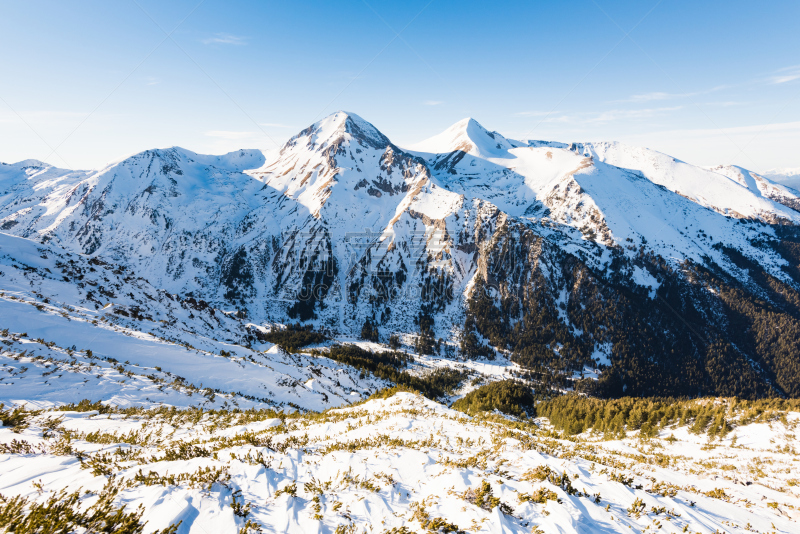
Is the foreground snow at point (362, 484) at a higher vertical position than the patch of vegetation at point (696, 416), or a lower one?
higher

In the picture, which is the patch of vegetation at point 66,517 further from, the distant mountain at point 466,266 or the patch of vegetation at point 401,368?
the distant mountain at point 466,266

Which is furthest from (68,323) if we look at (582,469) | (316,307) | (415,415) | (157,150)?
(157,150)

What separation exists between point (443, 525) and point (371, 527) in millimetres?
1572

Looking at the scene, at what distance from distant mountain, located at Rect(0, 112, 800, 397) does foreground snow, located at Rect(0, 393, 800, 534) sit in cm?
12041

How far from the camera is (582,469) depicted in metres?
10.6

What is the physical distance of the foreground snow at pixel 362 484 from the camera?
5.96m

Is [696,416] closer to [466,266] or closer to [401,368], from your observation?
[401,368]

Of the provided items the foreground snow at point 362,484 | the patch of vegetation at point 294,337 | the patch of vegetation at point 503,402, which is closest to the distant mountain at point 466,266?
the patch of vegetation at point 294,337

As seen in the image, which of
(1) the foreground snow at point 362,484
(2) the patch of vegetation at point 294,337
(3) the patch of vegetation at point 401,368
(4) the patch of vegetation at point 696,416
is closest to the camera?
(1) the foreground snow at point 362,484

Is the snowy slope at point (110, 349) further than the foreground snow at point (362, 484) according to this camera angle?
Yes

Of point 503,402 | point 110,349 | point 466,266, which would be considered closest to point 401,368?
point 503,402

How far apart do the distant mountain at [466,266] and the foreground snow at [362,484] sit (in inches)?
4741

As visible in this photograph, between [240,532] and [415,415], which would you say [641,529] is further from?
[415,415]

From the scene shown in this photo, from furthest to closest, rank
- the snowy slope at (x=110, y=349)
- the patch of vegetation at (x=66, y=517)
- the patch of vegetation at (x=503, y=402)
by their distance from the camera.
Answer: the patch of vegetation at (x=503, y=402) → the snowy slope at (x=110, y=349) → the patch of vegetation at (x=66, y=517)
